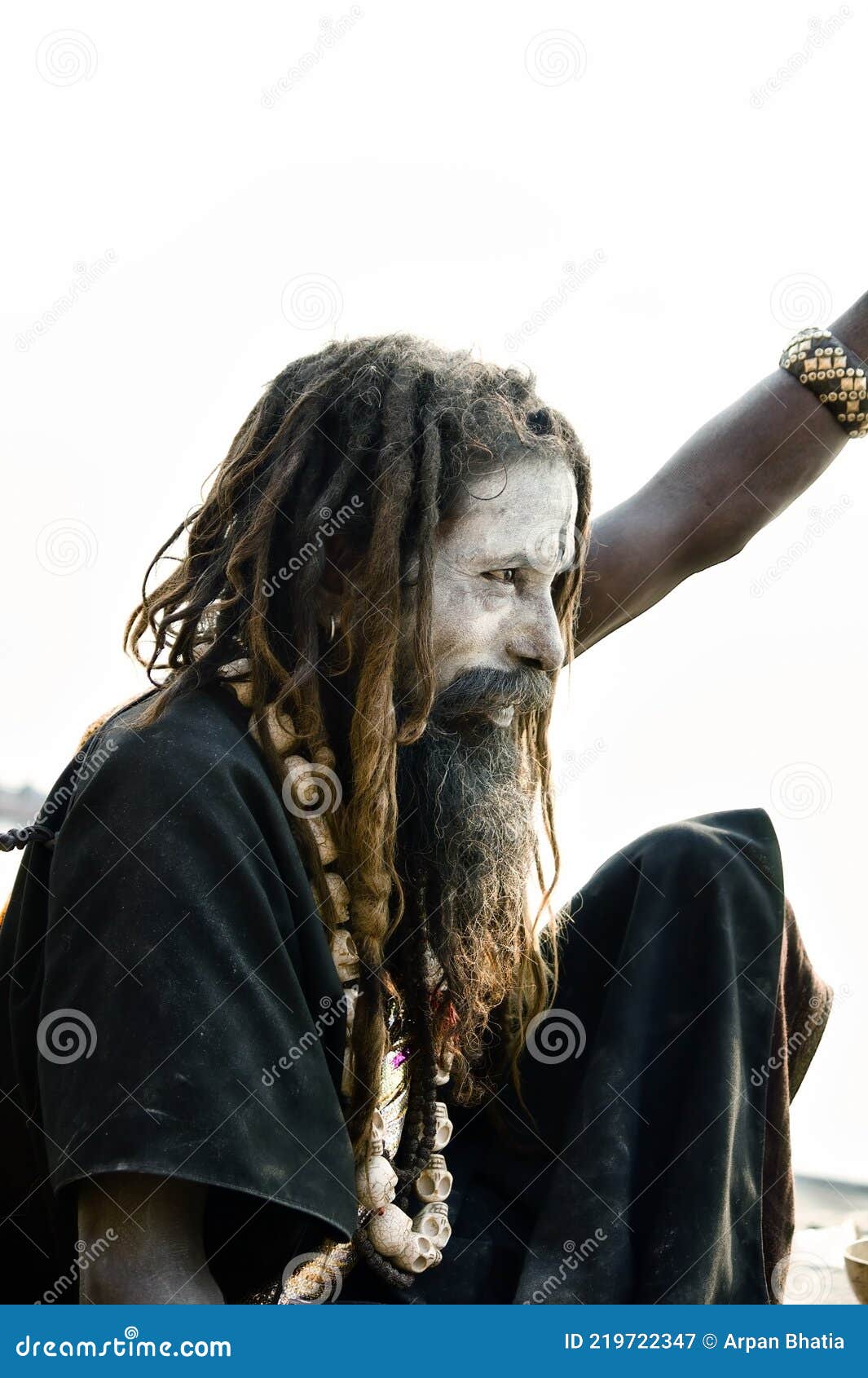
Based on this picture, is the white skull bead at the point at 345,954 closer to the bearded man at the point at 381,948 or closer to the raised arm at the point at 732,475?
the bearded man at the point at 381,948

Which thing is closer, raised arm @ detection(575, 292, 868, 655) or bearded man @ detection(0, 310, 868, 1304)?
bearded man @ detection(0, 310, 868, 1304)

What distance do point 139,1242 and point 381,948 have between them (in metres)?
0.72

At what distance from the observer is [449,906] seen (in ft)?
9.00

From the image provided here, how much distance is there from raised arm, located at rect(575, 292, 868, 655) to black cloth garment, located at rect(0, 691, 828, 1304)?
3.28 feet

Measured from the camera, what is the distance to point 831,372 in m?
3.52

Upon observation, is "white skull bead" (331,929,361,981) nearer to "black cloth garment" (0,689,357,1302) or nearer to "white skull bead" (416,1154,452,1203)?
"black cloth garment" (0,689,357,1302)

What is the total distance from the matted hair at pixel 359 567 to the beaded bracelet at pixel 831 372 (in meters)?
0.92

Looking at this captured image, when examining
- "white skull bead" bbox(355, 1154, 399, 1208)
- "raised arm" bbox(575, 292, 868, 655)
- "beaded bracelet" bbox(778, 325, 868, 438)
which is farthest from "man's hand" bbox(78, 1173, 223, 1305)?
"beaded bracelet" bbox(778, 325, 868, 438)

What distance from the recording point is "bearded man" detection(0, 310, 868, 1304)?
2125mm

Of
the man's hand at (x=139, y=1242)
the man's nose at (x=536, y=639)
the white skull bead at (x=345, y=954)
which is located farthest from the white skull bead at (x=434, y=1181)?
the man's nose at (x=536, y=639)

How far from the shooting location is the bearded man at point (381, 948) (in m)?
2.12

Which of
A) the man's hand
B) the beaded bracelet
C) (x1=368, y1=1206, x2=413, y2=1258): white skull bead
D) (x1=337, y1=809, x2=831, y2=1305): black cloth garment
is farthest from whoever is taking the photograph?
the beaded bracelet
